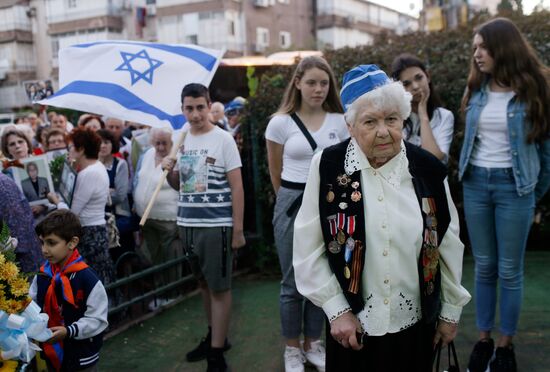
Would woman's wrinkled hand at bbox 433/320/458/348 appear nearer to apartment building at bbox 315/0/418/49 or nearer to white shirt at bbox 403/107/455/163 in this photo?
white shirt at bbox 403/107/455/163

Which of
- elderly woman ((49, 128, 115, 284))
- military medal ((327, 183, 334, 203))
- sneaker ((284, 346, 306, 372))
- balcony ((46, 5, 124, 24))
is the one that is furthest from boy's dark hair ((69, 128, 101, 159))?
balcony ((46, 5, 124, 24))

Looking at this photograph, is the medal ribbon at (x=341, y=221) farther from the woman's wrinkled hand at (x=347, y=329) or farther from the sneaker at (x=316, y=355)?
the sneaker at (x=316, y=355)

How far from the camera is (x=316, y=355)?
12.6 ft

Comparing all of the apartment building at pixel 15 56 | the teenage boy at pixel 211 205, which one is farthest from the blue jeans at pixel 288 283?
the apartment building at pixel 15 56

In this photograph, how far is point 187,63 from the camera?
4.76 meters

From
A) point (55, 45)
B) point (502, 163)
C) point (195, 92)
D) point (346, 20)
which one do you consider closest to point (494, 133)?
point (502, 163)

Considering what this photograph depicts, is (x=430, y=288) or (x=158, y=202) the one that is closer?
(x=430, y=288)

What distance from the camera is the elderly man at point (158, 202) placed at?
215 inches

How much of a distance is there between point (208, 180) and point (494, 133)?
1913 mm

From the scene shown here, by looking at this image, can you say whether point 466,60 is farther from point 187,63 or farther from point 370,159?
point 370,159

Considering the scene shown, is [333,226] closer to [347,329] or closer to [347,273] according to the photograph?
[347,273]

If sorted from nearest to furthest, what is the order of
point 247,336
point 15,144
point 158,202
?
1. point 247,336
2. point 15,144
3. point 158,202

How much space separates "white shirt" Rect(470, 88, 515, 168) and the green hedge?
2273 millimetres

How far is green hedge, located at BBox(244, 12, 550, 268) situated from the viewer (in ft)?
19.3
